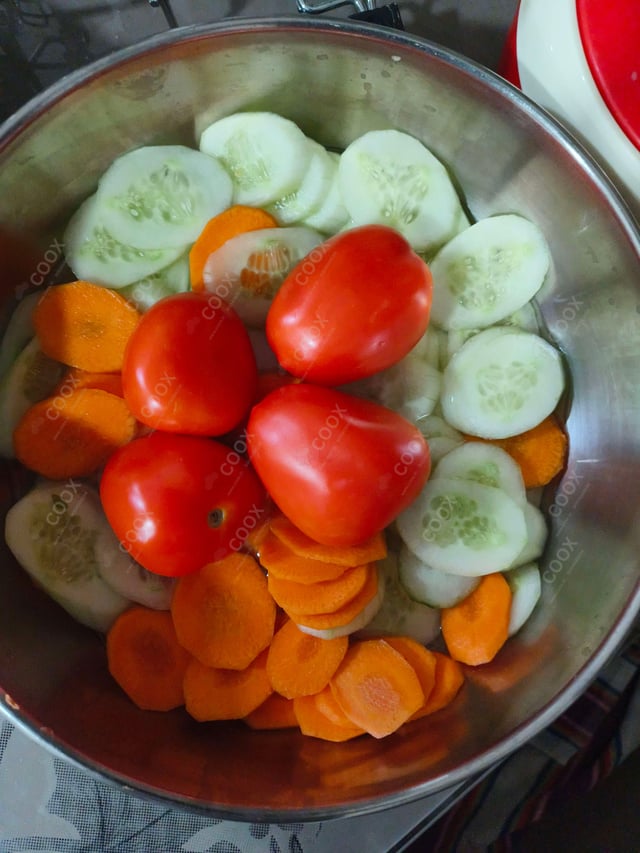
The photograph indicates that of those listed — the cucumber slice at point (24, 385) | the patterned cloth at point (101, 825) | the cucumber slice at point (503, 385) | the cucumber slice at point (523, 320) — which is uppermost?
the cucumber slice at point (24, 385)

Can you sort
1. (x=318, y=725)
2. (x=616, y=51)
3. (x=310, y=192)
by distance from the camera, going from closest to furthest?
(x=616, y=51) → (x=318, y=725) → (x=310, y=192)

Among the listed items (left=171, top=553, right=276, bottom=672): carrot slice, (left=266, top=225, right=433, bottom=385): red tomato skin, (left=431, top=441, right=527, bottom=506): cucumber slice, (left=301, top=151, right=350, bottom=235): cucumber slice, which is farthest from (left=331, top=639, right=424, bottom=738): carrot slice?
(left=301, top=151, right=350, bottom=235): cucumber slice

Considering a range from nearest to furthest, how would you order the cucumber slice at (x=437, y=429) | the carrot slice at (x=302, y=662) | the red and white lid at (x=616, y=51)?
the red and white lid at (x=616, y=51)
the carrot slice at (x=302, y=662)
the cucumber slice at (x=437, y=429)

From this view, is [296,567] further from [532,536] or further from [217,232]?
[217,232]

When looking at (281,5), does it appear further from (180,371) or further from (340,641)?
(340,641)

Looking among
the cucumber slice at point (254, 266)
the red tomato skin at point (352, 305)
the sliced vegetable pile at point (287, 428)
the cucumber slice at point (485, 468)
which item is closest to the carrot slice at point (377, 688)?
the sliced vegetable pile at point (287, 428)


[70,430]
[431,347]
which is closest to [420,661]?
[431,347]

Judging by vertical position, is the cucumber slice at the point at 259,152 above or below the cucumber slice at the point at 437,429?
above

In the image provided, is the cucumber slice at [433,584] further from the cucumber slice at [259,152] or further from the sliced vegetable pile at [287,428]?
the cucumber slice at [259,152]
